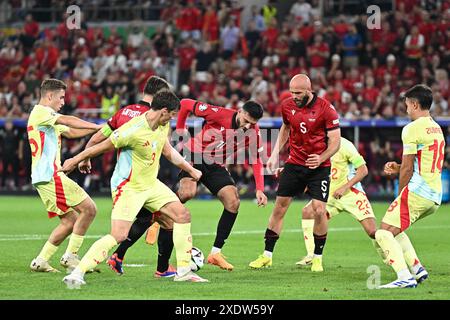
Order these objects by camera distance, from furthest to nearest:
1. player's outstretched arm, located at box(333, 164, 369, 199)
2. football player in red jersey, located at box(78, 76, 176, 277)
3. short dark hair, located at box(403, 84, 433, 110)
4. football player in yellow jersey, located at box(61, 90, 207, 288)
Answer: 1. player's outstretched arm, located at box(333, 164, 369, 199)
2. football player in red jersey, located at box(78, 76, 176, 277)
3. short dark hair, located at box(403, 84, 433, 110)
4. football player in yellow jersey, located at box(61, 90, 207, 288)

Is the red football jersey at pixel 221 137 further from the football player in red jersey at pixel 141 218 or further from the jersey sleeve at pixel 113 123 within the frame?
the jersey sleeve at pixel 113 123

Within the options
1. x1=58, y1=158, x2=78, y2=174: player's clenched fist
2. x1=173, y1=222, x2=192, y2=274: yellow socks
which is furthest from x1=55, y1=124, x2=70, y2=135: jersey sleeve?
x1=173, y1=222, x2=192, y2=274: yellow socks

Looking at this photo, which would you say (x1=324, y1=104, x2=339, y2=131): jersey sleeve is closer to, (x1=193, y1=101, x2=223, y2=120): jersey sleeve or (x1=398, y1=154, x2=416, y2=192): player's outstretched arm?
(x1=193, y1=101, x2=223, y2=120): jersey sleeve

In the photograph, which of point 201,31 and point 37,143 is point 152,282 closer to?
point 37,143

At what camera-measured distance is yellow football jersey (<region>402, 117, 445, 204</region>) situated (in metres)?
11.2

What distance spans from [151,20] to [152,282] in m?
26.6

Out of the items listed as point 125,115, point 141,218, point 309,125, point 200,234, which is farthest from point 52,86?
point 200,234

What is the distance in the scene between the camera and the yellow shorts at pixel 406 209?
11.3 meters

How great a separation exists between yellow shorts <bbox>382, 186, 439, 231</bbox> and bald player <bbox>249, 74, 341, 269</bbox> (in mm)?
1840

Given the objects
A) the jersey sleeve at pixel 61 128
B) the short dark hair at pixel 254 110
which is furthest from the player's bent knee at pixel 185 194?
the jersey sleeve at pixel 61 128

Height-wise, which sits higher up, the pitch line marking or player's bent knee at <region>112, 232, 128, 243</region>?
player's bent knee at <region>112, 232, 128, 243</region>

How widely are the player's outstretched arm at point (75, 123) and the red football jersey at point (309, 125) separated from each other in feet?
8.89

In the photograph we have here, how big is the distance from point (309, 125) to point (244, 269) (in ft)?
6.76
